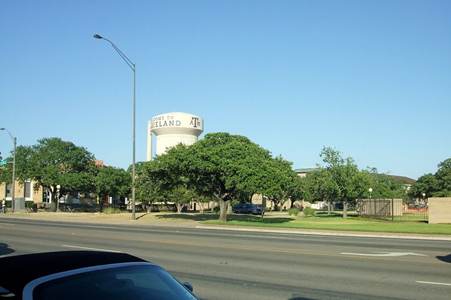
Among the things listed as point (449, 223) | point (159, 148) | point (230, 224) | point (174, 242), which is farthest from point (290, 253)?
point (159, 148)

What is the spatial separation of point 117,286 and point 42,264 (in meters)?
0.76

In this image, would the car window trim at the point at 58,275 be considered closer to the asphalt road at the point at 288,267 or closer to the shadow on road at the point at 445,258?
the asphalt road at the point at 288,267

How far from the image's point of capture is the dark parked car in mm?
3527

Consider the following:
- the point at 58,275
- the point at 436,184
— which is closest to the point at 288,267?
the point at 58,275

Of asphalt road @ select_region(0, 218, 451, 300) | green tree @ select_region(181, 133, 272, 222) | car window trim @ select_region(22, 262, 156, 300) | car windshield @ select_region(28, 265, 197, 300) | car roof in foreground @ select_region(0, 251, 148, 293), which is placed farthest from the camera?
green tree @ select_region(181, 133, 272, 222)

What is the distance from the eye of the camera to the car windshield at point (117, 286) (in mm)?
3523

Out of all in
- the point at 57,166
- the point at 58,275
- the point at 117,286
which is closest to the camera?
the point at 58,275

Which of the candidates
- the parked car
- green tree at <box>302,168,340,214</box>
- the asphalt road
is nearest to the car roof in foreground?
the asphalt road

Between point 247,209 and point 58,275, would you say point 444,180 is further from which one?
point 58,275

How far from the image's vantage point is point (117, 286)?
12.8 ft

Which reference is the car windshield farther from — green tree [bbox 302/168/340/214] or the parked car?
the parked car

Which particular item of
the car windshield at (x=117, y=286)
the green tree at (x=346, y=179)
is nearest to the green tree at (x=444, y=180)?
the green tree at (x=346, y=179)

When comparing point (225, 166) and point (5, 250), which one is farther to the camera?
point (225, 166)

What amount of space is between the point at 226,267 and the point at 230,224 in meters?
20.0
